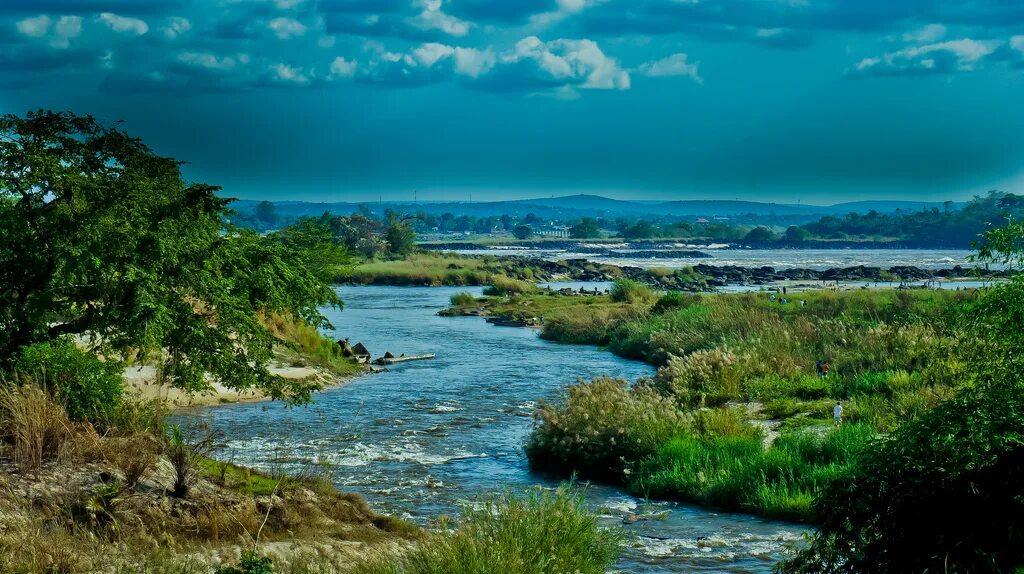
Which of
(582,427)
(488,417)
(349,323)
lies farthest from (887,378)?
(349,323)

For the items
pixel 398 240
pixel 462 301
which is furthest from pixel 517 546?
pixel 398 240

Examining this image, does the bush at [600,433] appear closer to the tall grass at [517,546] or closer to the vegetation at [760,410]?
the vegetation at [760,410]

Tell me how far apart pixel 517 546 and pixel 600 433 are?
30.7 ft

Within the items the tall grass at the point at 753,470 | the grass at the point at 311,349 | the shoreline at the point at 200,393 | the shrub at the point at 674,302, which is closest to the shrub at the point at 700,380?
the tall grass at the point at 753,470

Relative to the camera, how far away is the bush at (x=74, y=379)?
13.9 m

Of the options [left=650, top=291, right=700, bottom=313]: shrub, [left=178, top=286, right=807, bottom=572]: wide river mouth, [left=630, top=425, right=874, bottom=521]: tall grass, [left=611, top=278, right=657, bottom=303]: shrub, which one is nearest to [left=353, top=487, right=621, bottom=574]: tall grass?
[left=178, top=286, right=807, bottom=572]: wide river mouth

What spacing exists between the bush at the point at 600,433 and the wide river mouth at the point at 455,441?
663 millimetres

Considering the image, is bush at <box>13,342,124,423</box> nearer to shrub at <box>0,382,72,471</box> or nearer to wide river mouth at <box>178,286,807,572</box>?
shrub at <box>0,382,72,471</box>

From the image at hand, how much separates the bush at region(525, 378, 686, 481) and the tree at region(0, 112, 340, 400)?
5587 mm

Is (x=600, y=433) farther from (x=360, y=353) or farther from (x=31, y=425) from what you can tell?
(x=360, y=353)

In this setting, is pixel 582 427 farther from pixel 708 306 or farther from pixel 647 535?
pixel 708 306

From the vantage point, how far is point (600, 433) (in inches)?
738

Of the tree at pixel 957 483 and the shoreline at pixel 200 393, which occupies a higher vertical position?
the tree at pixel 957 483

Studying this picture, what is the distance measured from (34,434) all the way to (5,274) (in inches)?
120
